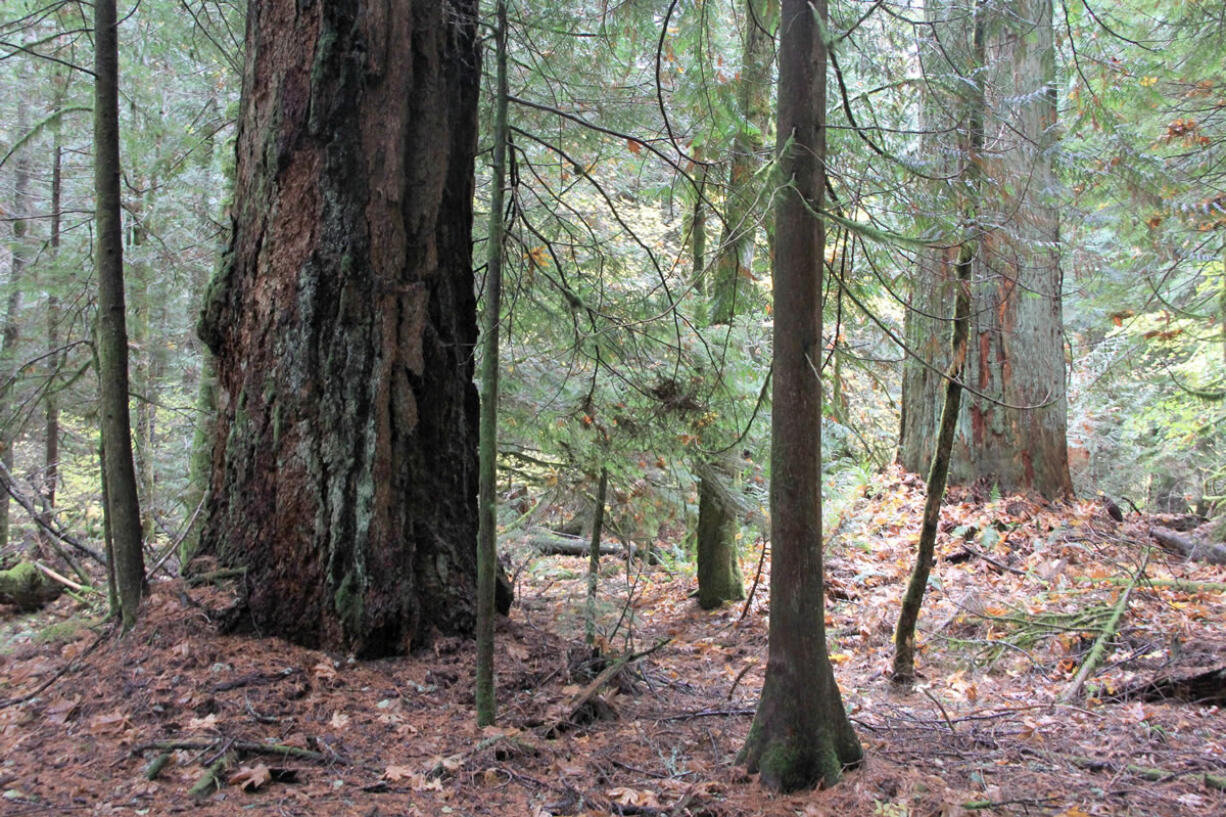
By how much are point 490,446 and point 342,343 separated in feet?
4.34

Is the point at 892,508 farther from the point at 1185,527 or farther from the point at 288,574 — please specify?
the point at 288,574

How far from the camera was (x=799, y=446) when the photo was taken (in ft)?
11.1

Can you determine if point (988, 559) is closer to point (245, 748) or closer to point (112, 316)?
point (245, 748)

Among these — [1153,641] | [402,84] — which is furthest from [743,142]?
[1153,641]

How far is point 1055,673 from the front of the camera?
16.4 ft

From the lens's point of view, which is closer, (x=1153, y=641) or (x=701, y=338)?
(x=1153, y=641)

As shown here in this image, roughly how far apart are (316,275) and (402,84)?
1.28 metres

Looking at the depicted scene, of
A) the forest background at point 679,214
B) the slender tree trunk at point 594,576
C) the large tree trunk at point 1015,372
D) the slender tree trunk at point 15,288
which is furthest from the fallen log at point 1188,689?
the slender tree trunk at point 15,288

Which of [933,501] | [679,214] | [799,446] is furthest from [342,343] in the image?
[679,214]

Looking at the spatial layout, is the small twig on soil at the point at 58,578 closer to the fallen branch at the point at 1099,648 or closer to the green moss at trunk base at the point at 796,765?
the green moss at trunk base at the point at 796,765

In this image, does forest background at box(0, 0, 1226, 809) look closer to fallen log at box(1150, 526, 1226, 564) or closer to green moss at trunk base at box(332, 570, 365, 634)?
fallen log at box(1150, 526, 1226, 564)

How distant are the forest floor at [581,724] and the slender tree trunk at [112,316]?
43cm

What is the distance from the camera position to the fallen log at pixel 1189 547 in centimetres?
Result: 648

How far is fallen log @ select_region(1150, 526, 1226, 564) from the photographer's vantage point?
255 inches
